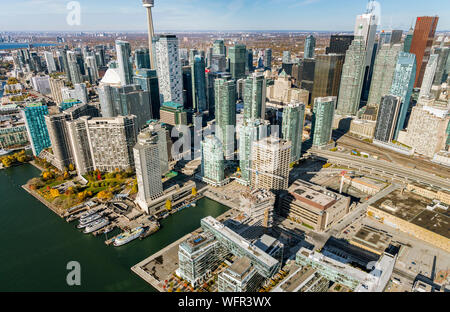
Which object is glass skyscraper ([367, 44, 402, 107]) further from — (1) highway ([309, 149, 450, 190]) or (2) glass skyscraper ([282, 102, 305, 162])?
(2) glass skyscraper ([282, 102, 305, 162])

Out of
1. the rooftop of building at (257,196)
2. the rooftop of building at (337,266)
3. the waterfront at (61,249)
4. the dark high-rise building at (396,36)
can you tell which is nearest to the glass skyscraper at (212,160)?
the waterfront at (61,249)

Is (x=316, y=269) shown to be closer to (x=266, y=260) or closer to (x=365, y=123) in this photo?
(x=266, y=260)

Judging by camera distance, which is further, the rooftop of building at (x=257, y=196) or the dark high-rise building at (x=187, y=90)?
the dark high-rise building at (x=187, y=90)

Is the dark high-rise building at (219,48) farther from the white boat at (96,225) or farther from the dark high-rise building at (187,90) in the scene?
the white boat at (96,225)

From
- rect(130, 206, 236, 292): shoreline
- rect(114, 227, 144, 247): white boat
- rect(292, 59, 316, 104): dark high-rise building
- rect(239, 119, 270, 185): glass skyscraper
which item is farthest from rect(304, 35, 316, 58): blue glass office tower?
rect(114, 227, 144, 247): white boat

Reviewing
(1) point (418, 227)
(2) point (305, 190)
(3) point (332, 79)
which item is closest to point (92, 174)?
(2) point (305, 190)

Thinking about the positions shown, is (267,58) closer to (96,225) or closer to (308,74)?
(308,74)
